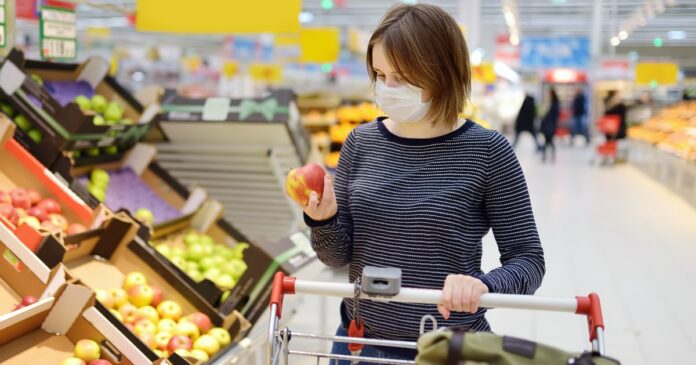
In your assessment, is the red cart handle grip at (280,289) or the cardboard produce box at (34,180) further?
the cardboard produce box at (34,180)

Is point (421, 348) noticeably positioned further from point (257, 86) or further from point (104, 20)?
point (104, 20)

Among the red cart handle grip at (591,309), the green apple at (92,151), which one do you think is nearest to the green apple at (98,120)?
the green apple at (92,151)

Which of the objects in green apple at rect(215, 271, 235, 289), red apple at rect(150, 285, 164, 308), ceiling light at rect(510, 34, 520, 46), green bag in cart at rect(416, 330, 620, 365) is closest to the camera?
green bag in cart at rect(416, 330, 620, 365)

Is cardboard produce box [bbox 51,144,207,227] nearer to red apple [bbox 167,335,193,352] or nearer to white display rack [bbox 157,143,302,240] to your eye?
white display rack [bbox 157,143,302,240]

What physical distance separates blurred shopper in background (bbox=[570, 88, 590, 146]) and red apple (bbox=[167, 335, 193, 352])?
20111 mm

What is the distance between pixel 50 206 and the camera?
335 cm

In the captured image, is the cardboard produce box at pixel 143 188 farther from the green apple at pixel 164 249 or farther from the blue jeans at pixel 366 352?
the blue jeans at pixel 366 352

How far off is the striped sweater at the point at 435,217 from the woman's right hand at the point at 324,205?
0.03m

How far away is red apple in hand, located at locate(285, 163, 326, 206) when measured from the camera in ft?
5.40

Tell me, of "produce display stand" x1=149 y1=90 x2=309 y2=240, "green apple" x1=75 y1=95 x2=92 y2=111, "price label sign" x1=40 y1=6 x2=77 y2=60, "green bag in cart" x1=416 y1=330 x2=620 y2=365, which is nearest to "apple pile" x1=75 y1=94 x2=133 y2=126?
"green apple" x1=75 y1=95 x2=92 y2=111

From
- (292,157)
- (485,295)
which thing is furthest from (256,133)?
(485,295)

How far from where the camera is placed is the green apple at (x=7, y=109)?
3.71 meters

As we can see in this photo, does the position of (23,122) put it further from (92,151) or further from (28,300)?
(28,300)

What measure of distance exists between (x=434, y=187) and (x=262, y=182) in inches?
147
